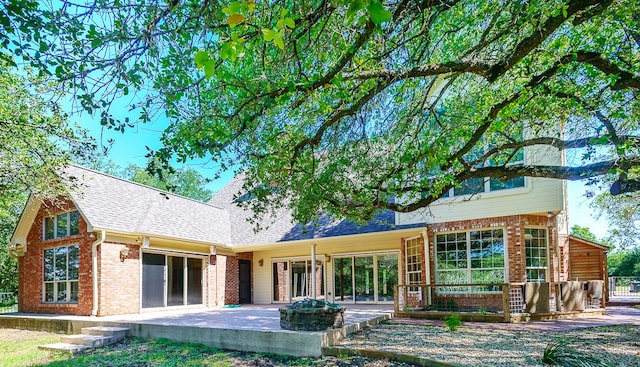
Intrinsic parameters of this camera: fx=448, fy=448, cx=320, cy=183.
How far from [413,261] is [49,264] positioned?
1249 cm

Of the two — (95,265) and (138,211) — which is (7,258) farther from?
(95,265)

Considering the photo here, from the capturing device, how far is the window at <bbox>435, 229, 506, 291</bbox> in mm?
12939

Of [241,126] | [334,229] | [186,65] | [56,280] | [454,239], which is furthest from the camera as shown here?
[334,229]

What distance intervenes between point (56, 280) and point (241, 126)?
1225 cm

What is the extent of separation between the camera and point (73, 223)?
14969mm

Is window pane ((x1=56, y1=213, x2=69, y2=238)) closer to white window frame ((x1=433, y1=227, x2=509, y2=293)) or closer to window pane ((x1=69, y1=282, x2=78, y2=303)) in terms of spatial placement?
window pane ((x1=69, y1=282, x2=78, y2=303))

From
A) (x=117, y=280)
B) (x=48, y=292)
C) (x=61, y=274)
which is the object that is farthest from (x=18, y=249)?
(x=117, y=280)

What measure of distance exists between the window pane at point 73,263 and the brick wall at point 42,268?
0.21 meters

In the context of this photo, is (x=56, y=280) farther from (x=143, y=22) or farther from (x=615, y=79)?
(x=615, y=79)

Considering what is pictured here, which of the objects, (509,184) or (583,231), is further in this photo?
(583,231)

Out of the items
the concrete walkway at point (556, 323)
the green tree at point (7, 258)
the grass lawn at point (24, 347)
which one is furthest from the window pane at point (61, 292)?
the concrete walkway at point (556, 323)

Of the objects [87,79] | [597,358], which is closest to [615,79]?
[597,358]

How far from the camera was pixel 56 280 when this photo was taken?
15.0 meters

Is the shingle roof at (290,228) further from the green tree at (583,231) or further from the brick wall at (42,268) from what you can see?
the green tree at (583,231)
